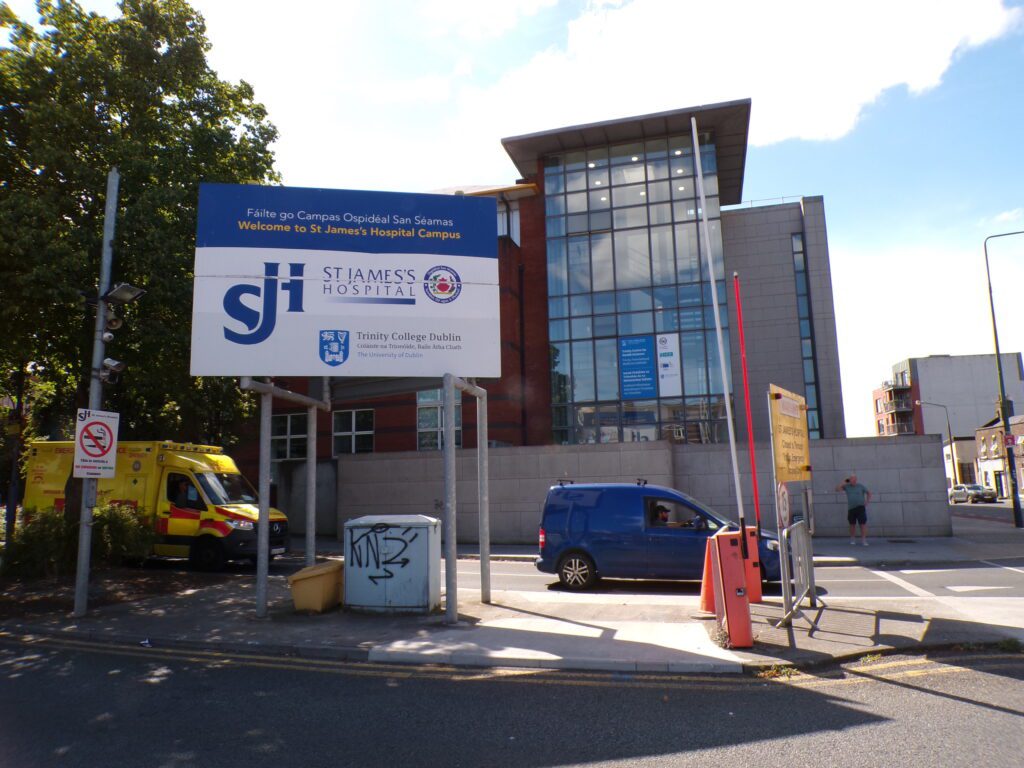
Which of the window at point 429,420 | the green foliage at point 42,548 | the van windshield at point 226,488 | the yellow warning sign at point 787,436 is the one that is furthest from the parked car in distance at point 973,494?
Answer: the green foliage at point 42,548

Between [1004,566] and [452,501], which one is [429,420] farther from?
[1004,566]

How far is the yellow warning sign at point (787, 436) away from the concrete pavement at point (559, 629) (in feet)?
5.93

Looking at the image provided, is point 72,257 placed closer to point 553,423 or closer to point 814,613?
point 814,613

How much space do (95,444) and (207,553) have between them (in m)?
5.49

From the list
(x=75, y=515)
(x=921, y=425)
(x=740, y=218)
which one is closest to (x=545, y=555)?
(x=75, y=515)

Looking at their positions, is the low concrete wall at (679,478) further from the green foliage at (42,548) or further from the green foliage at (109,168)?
the green foliage at (42,548)

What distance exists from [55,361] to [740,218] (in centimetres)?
2914

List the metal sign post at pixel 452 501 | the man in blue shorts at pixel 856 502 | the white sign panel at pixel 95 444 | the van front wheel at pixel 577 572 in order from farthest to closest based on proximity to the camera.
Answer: the man in blue shorts at pixel 856 502 < the van front wheel at pixel 577 572 < the white sign panel at pixel 95 444 < the metal sign post at pixel 452 501

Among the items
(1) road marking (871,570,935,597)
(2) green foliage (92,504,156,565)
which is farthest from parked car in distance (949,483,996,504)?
(2) green foliage (92,504,156,565)

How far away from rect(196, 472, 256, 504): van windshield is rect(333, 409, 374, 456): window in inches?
485

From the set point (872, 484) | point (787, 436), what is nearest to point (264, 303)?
point (787, 436)

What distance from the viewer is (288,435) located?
30.5 m

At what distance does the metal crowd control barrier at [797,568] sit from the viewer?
26.0 feet

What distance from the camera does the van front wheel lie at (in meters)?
11.9
